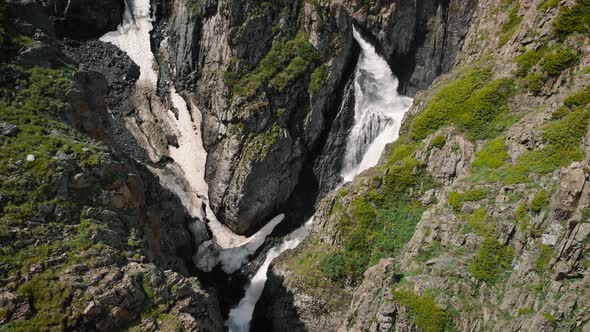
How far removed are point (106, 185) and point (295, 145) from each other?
20.9m

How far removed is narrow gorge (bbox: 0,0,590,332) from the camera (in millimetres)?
18734

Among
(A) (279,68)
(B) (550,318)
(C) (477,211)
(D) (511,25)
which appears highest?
(A) (279,68)

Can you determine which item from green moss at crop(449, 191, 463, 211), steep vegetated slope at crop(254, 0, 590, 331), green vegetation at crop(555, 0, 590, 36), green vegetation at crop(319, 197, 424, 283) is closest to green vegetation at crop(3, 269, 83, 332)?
steep vegetated slope at crop(254, 0, 590, 331)

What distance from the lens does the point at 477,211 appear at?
A: 23578mm

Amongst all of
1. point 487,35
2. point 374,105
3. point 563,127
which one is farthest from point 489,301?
point 374,105

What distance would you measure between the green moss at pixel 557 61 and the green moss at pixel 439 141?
7.10 meters

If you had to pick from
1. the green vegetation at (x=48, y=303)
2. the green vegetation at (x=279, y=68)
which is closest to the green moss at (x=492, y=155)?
the green vegetation at (x=279, y=68)

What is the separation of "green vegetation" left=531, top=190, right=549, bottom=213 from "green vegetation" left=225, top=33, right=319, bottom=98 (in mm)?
23858

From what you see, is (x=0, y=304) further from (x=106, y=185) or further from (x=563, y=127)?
(x=563, y=127)

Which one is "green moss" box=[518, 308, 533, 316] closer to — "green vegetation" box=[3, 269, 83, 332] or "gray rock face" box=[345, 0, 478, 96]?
"green vegetation" box=[3, 269, 83, 332]

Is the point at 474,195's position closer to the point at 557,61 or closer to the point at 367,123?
the point at 557,61

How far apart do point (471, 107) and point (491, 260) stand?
11.5 m

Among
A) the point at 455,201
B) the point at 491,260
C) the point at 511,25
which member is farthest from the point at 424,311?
the point at 511,25

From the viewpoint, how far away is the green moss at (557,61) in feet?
86.5
